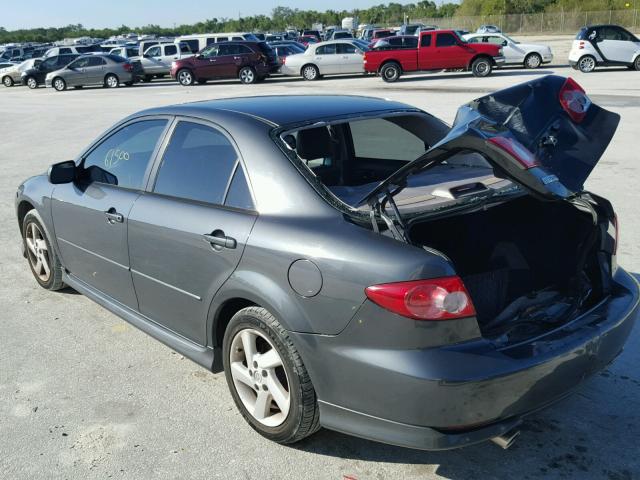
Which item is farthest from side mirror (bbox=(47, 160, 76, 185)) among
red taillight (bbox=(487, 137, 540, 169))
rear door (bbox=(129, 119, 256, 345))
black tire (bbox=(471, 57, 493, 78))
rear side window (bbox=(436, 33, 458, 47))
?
rear side window (bbox=(436, 33, 458, 47))

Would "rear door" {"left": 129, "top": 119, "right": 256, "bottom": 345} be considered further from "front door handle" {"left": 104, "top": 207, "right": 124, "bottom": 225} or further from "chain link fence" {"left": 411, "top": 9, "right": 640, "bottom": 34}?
"chain link fence" {"left": 411, "top": 9, "right": 640, "bottom": 34}

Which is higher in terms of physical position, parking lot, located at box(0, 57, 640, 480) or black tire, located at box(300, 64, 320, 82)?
parking lot, located at box(0, 57, 640, 480)

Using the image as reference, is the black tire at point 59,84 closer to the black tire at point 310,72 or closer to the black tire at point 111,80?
the black tire at point 111,80

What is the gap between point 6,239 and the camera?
709 centimetres

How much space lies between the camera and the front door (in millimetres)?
4059

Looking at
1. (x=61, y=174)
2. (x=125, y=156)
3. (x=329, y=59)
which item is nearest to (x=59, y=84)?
(x=329, y=59)

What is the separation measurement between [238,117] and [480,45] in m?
24.4

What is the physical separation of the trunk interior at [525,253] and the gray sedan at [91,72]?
2985 cm

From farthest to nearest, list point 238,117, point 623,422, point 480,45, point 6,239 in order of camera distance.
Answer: point 480,45, point 6,239, point 238,117, point 623,422

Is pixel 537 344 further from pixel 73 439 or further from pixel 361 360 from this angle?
pixel 73 439

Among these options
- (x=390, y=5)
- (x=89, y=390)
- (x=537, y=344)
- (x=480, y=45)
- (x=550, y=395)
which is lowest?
(x=390, y=5)

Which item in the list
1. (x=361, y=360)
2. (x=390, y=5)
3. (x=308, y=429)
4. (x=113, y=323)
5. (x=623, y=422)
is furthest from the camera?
(x=390, y=5)

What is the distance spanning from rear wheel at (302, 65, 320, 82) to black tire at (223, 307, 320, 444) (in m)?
27.2

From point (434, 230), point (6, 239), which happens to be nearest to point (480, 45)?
point (6, 239)
